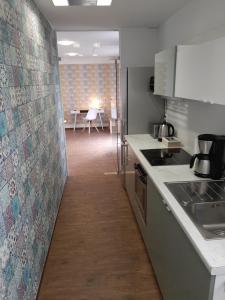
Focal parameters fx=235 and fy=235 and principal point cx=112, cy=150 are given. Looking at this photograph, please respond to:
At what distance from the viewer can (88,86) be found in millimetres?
8539

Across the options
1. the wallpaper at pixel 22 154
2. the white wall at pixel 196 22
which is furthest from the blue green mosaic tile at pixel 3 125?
the white wall at pixel 196 22

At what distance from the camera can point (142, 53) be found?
3416 mm

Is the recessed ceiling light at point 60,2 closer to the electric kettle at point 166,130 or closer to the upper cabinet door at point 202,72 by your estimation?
the upper cabinet door at point 202,72

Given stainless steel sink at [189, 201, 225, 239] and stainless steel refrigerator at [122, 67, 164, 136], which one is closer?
stainless steel sink at [189, 201, 225, 239]

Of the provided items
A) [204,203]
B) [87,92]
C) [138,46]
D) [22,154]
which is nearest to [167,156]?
[204,203]

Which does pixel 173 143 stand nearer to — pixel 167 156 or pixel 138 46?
pixel 167 156

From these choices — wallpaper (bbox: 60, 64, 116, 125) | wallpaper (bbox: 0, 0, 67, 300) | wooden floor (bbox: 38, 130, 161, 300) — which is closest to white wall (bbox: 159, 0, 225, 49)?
wallpaper (bbox: 0, 0, 67, 300)

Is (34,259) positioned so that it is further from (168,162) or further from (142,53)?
(142,53)

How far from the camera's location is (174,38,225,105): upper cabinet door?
137 centimetres

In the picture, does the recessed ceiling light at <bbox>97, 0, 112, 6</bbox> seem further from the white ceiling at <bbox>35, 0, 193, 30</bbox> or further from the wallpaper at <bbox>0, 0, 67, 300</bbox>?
the wallpaper at <bbox>0, 0, 67, 300</bbox>

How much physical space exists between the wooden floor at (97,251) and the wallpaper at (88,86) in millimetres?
5274

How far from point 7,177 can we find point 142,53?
282cm

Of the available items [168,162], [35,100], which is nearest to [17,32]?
[35,100]

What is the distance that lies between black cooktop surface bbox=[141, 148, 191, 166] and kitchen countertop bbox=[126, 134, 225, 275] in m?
0.07
